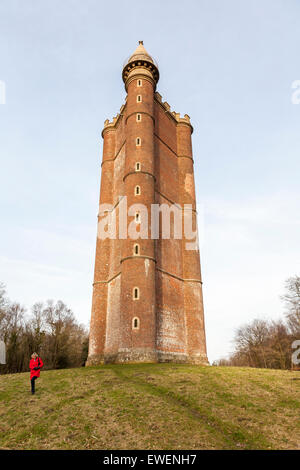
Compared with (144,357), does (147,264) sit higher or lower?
higher

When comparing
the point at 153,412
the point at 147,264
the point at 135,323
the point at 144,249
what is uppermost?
the point at 144,249

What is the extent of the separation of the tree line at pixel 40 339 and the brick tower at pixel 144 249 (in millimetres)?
19968

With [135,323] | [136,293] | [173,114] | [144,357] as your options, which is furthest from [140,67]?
[144,357]

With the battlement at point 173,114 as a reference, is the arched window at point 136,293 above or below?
below

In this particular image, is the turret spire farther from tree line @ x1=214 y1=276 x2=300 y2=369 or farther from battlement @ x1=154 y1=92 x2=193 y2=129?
tree line @ x1=214 y1=276 x2=300 y2=369

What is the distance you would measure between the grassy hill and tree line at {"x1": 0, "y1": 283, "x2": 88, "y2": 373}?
96.4ft

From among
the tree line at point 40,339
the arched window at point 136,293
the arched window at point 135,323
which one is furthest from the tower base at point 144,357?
the tree line at point 40,339

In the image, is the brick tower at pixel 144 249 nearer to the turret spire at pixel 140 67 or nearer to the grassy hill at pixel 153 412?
the turret spire at pixel 140 67

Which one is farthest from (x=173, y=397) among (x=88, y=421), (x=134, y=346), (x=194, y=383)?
(x=134, y=346)

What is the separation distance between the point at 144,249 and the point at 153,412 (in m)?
15.6

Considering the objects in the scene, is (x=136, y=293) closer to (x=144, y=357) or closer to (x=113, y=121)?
(x=144, y=357)

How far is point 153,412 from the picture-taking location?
434 inches

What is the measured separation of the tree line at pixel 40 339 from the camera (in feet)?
141
